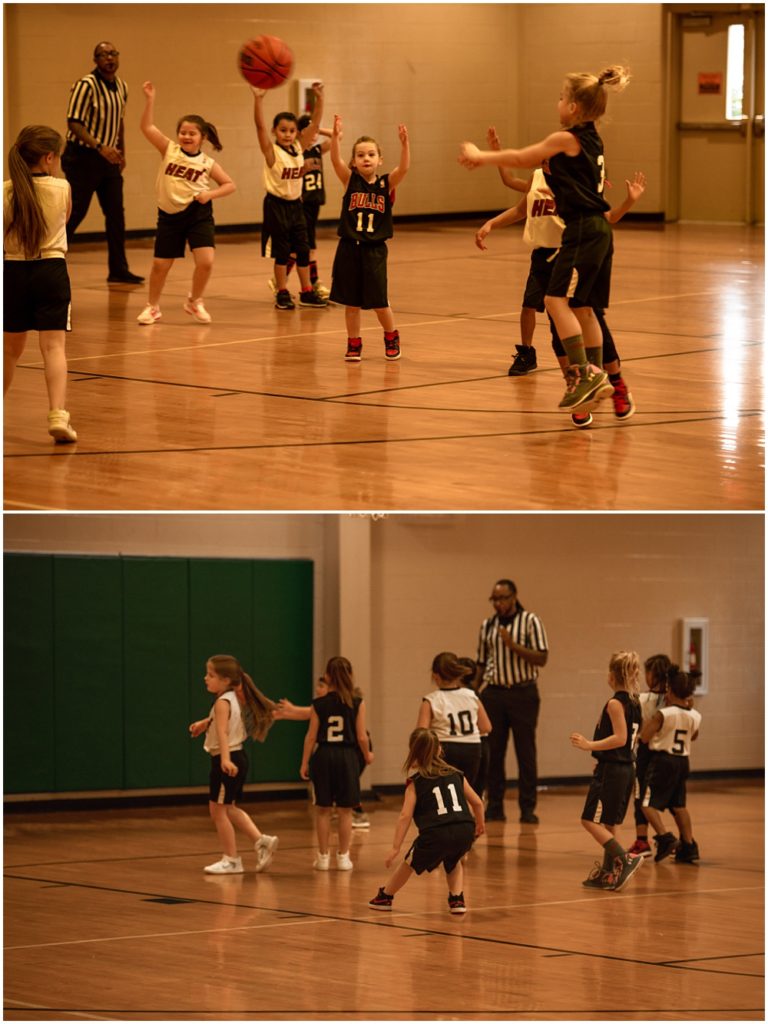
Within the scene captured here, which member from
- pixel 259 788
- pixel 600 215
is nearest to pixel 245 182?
pixel 259 788

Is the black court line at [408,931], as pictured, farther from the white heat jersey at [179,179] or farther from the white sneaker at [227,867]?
the white heat jersey at [179,179]

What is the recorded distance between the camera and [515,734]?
9617mm

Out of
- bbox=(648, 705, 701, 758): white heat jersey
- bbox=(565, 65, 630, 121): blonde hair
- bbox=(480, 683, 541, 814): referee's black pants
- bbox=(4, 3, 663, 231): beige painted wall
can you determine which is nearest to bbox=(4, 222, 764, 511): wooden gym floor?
bbox=(565, 65, 630, 121): blonde hair

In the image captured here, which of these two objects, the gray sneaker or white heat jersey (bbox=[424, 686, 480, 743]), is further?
white heat jersey (bbox=[424, 686, 480, 743])

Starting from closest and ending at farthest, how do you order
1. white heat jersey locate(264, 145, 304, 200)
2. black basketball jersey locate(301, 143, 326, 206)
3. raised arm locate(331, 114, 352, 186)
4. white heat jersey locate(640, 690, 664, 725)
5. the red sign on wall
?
white heat jersey locate(640, 690, 664, 725) < raised arm locate(331, 114, 352, 186) < white heat jersey locate(264, 145, 304, 200) < black basketball jersey locate(301, 143, 326, 206) < the red sign on wall

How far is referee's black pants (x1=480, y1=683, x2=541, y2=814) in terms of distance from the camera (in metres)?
9.57

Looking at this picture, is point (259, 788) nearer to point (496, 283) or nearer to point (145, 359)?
point (145, 359)

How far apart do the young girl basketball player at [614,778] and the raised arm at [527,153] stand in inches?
91.4

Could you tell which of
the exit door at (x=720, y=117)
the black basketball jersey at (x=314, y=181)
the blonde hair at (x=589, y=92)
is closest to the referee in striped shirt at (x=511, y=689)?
the blonde hair at (x=589, y=92)

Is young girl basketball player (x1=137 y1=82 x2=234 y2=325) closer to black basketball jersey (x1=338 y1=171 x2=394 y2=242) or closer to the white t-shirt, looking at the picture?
black basketball jersey (x1=338 y1=171 x2=394 y2=242)

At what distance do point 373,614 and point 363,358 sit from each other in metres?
2.78

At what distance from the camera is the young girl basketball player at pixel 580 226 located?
6992 mm

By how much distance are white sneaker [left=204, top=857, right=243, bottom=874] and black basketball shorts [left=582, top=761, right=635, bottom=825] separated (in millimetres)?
1735

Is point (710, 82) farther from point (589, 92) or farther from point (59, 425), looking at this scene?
point (59, 425)
